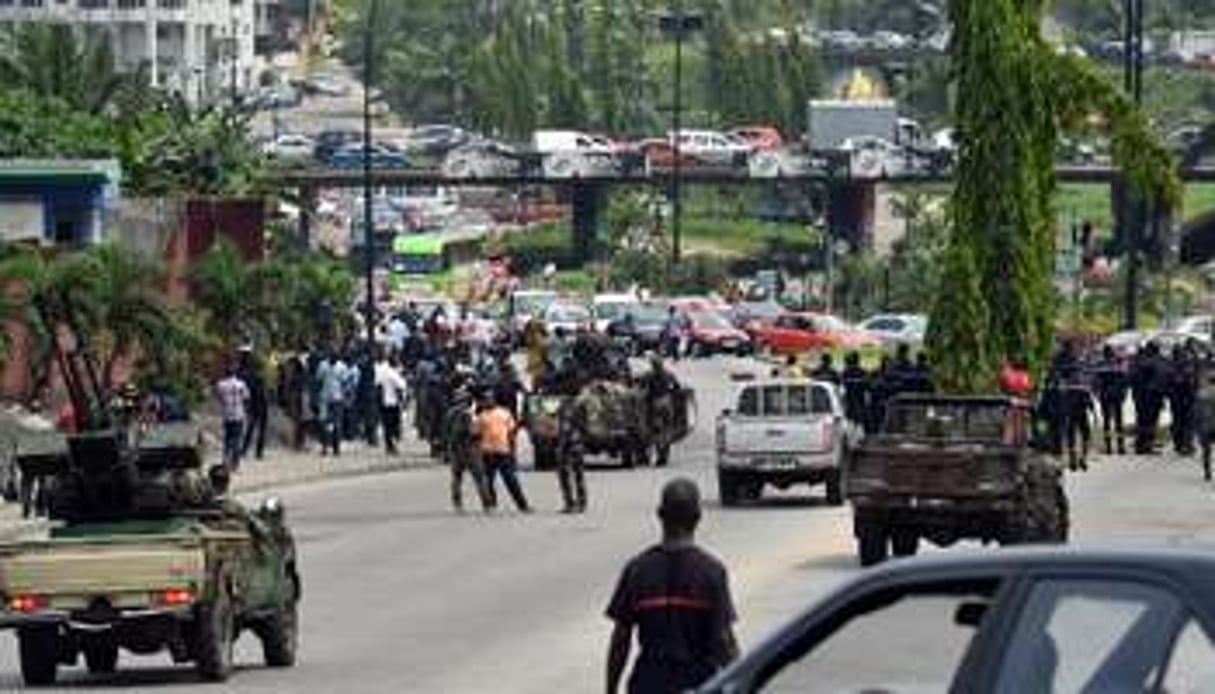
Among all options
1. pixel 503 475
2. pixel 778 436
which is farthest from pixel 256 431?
pixel 778 436

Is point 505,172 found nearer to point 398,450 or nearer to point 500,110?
point 500,110

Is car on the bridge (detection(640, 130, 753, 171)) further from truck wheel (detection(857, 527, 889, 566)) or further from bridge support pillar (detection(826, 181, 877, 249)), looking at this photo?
truck wheel (detection(857, 527, 889, 566))

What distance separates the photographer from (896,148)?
14750cm

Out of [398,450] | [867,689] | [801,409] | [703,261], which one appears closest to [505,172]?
[703,261]

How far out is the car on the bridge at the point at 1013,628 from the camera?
10.2 meters

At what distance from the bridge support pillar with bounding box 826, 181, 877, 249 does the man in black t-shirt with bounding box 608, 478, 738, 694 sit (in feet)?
448

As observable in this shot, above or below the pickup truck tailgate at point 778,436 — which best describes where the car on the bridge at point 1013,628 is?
above

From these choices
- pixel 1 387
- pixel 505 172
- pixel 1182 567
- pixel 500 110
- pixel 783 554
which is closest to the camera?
pixel 1182 567

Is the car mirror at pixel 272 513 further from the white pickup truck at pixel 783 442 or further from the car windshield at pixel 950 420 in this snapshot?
the white pickup truck at pixel 783 442

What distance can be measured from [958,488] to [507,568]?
458 cm

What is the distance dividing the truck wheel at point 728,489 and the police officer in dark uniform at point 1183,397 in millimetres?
10991

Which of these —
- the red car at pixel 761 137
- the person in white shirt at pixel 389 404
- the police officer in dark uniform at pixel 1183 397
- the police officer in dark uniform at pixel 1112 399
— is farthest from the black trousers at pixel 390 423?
the red car at pixel 761 137

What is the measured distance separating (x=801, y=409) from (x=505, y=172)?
99.3 metres

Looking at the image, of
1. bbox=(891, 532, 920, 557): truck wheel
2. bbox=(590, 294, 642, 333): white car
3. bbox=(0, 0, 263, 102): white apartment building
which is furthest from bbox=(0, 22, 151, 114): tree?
bbox=(0, 0, 263, 102): white apartment building
